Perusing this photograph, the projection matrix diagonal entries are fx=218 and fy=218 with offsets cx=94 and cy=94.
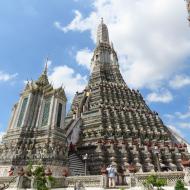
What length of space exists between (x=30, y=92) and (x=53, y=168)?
11.6 m

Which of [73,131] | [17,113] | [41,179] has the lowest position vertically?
[41,179]

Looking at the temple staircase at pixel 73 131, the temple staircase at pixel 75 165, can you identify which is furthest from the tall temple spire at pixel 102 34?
the temple staircase at pixel 75 165

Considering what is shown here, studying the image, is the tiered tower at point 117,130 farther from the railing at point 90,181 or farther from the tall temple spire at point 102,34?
the tall temple spire at point 102,34

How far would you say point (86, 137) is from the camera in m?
35.8

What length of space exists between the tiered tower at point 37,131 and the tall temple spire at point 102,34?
138ft

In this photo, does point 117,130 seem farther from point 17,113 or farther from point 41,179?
point 41,179

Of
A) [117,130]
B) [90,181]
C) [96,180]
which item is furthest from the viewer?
[117,130]

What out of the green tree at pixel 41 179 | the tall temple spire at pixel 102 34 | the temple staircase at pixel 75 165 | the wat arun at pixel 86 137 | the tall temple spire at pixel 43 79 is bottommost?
the green tree at pixel 41 179

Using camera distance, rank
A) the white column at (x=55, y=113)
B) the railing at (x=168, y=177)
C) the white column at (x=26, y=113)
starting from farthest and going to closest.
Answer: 1. the white column at (x=26, y=113)
2. the white column at (x=55, y=113)
3. the railing at (x=168, y=177)

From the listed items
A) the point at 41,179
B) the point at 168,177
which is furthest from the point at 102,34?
the point at 41,179

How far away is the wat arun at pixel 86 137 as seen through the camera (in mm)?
23895

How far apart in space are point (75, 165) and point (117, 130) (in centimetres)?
1178

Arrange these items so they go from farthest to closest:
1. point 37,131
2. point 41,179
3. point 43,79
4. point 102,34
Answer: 1. point 102,34
2. point 43,79
3. point 37,131
4. point 41,179

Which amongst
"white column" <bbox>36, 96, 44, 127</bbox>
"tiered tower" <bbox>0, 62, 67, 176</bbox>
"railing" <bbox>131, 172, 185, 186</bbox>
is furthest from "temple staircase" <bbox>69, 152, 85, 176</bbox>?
"railing" <bbox>131, 172, 185, 186</bbox>
